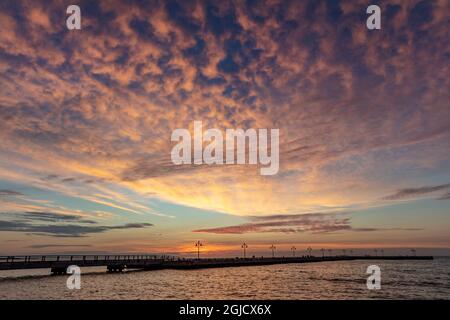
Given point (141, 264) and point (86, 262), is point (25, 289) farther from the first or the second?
point (141, 264)

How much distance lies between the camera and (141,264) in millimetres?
125812
